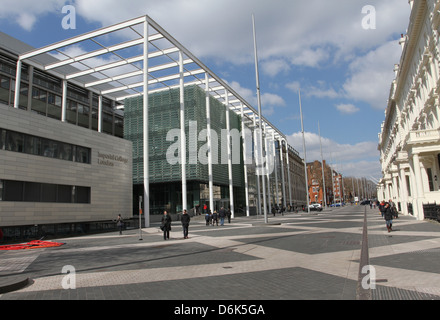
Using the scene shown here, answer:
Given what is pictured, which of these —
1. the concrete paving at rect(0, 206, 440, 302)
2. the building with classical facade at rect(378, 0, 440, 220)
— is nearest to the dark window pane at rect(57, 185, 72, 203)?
the concrete paving at rect(0, 206, 440, 302)

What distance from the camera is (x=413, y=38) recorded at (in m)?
29.0

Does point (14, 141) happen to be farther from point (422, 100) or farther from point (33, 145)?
point (422, 100)

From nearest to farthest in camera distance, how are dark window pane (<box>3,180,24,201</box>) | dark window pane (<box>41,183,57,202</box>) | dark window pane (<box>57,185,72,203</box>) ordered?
dark window pane (<box>3,180,24,201</box>)
dark window pane (<box>41,183,57,202</box>)
dark window pane (<box>57,185,72,203</box>)

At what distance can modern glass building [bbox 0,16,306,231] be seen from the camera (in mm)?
30656

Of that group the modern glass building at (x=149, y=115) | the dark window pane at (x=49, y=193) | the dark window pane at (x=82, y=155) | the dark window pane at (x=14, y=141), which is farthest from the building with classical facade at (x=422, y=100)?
the dark window pane at (x=14, y=141)

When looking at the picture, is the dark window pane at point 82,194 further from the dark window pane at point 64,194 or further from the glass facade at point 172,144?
the glass facade at point 172,144

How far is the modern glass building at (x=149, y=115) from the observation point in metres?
30.7

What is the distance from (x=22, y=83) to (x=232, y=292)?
124 ft

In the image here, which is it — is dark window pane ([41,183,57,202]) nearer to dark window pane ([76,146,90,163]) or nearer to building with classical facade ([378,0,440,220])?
dark window pane ([76,146,90,163])

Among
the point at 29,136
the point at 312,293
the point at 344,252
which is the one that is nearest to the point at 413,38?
the point at 344,252

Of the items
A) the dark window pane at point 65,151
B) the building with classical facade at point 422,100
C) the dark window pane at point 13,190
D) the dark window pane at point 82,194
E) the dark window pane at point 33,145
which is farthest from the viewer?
the dark window pane at point 82,194

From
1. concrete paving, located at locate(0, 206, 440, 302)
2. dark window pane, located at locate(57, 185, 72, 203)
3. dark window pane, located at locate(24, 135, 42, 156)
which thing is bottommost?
concrete paving, located at locate(0, 206, 440, 302)

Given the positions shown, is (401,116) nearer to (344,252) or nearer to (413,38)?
(413,38)

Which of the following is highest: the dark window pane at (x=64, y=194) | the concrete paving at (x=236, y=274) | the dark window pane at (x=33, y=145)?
the dark window pane at (x=33, y=145)
